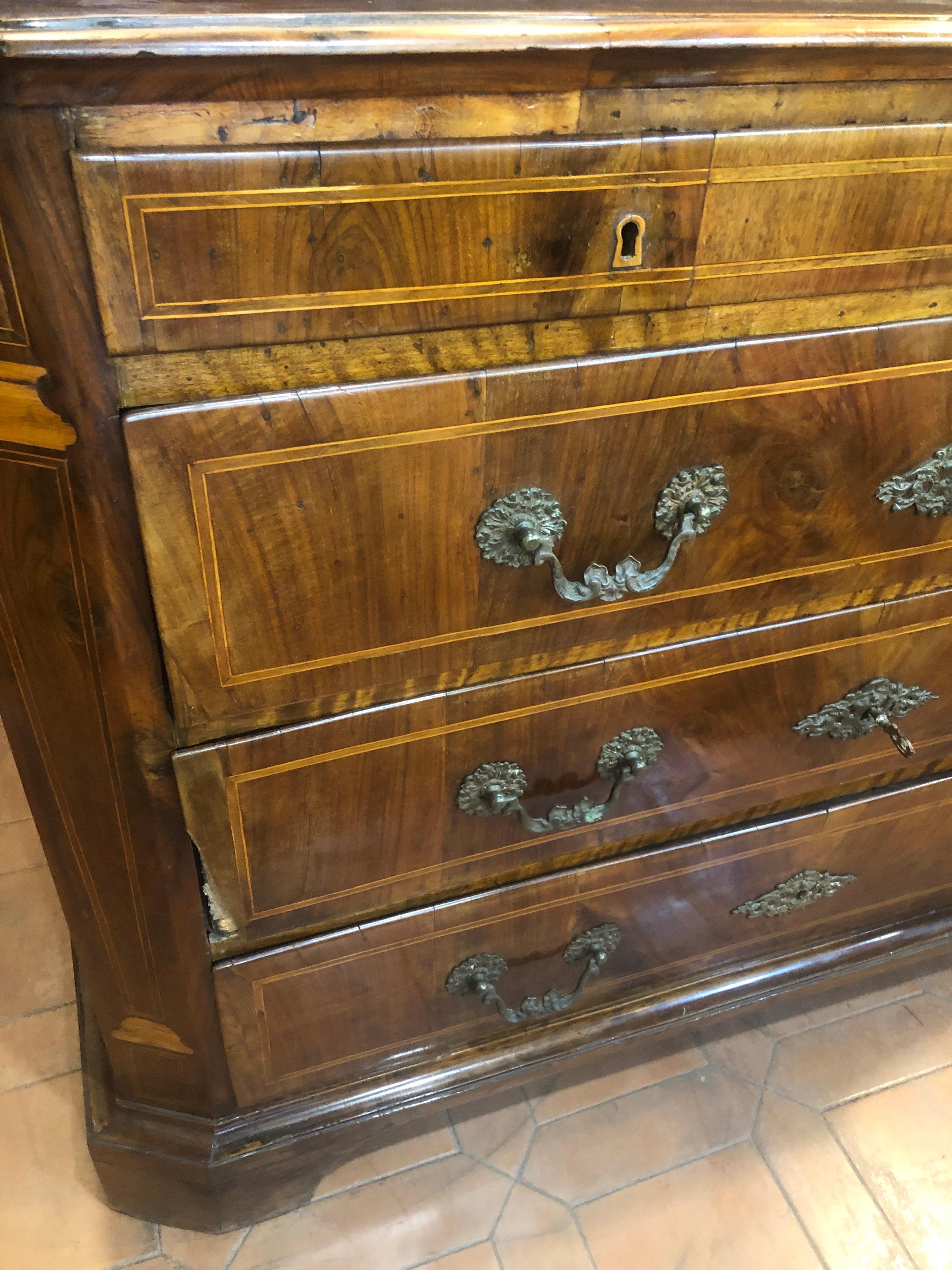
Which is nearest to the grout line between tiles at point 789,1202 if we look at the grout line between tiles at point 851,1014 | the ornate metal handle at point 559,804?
the grout line between tiles at point 851,1014

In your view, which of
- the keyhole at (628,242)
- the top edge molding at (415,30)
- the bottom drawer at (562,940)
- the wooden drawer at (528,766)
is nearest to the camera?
the top edge molding at (415,30)

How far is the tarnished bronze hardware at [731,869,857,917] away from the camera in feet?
3.18

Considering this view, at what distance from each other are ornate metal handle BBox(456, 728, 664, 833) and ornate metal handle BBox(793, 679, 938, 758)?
16 centimetres

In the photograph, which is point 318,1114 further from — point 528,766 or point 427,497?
point 427,497

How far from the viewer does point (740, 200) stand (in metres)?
0.53

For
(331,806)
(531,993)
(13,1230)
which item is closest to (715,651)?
(331,806)

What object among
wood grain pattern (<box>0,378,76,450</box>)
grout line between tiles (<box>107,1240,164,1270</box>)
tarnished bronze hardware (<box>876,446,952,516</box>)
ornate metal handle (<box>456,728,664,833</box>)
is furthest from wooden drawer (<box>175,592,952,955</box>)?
grout line between tiles (<box>107,1240,164,1270</box>)

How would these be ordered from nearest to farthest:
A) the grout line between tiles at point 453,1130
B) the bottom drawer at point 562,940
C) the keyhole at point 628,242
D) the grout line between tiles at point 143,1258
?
the keyhole at point 628,242 < the bottom drawer at point 562,940 < the grout line between tiles at point 143,1258 < the grout line between tiles at point 453,1130

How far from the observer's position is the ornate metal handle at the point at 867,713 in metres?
A: 0.81

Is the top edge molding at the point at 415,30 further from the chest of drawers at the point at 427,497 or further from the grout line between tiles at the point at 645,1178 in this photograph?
the grout line between tiles at the point at 645,1178

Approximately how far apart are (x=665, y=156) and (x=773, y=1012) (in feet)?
3.47

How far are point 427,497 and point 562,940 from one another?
521 millimetres

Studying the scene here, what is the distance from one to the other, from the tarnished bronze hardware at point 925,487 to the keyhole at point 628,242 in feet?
0.90

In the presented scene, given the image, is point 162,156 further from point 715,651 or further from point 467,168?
point 715,651
